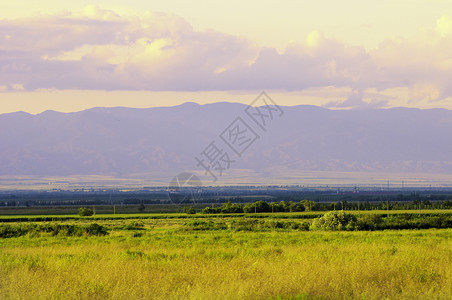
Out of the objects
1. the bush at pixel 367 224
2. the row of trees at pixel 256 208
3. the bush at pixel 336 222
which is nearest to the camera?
the bush at pixel 336 222

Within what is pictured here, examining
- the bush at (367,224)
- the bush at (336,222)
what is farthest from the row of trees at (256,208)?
the bush at (336,222)

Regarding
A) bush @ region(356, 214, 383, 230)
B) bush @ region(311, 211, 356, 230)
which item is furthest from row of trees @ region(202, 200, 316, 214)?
bush @ region(311, 211, 356, 230)

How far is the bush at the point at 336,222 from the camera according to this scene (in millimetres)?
42719

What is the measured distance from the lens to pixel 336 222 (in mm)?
43375

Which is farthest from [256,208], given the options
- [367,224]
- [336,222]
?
[336,222]

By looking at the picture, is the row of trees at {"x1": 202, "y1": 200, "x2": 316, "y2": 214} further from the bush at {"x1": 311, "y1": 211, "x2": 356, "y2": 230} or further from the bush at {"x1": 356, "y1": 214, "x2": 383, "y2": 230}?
the bush at {"x1": 311, "y1": 211, "x2": 356, "y2": 230}

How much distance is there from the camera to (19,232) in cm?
3822

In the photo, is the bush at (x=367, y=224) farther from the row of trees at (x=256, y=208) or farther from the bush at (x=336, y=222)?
the row of trees at (x=256, y=208)

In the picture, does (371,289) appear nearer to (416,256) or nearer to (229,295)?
(229,295)

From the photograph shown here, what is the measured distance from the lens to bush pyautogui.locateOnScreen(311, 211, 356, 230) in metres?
42.7

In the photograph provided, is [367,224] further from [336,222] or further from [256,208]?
[256,208]

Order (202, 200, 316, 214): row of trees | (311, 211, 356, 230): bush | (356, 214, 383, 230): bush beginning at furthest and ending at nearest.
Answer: (202, 200, 316, 214): row of trees < (356, 214, 383, 230): bush < (311, 211, 356, 230): bush

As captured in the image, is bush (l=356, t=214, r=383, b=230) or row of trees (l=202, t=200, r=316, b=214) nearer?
bush (l=356, t=214, r=383, b=230)

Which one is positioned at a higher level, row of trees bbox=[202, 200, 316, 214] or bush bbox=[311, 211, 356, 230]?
bush bbox=[311, 211, 356, 230]
